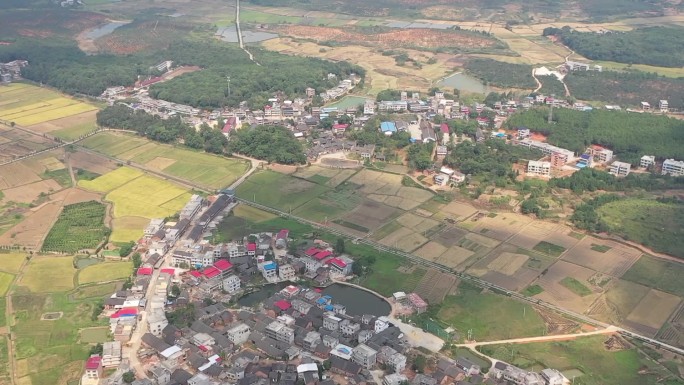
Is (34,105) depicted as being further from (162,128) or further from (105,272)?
(105,272)

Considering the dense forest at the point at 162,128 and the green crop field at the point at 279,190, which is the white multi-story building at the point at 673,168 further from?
the dense forest at the point at 162,128

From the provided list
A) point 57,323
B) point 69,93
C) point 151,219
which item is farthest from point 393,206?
point 69,93

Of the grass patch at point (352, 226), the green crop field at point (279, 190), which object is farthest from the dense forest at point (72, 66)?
the grass patch at point (352, 226)

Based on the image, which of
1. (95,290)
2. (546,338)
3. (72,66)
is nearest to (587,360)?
(546,338)

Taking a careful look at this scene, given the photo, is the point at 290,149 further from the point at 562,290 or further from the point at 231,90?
the point at 562,290

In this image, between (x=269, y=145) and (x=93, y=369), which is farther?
(x=269, y=145)

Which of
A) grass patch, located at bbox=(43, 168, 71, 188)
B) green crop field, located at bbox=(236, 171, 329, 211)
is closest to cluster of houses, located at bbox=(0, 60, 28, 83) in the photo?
grass patch, located at bbox=(43, 168, 71, 188)
